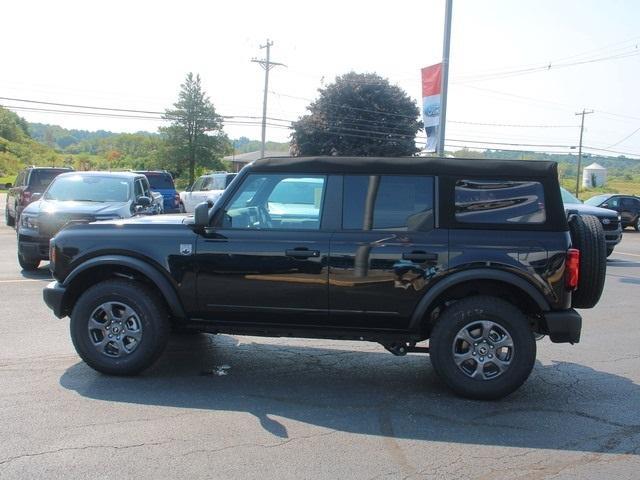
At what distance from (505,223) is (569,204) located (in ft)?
38.6

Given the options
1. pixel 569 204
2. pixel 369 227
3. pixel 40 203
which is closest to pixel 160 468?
pixel 369 227

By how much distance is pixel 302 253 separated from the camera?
5.23 meters

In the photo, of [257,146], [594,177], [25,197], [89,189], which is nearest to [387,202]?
[89,189]

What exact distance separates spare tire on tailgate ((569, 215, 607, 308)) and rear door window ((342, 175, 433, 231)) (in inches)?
49.8

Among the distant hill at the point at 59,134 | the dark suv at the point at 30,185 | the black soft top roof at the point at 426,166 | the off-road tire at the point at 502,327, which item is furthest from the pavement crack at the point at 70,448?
the distant hill at the point at 59,134

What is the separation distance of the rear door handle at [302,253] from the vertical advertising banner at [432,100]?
45.6 feet

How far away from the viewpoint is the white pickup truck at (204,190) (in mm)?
23203

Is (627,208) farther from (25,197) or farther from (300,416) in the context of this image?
(300,416)

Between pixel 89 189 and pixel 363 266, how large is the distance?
834cm

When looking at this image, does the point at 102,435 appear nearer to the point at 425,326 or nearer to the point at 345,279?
the point at 345,279

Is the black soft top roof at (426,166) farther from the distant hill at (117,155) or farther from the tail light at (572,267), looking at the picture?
the distant hill at (117,155)

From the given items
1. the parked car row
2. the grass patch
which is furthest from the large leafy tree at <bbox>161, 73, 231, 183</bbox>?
the parked car row

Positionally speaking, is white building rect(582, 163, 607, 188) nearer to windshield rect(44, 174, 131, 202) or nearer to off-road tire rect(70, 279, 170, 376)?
windshield rect(44, 174, 131, 202)

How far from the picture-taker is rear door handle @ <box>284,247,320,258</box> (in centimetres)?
522
